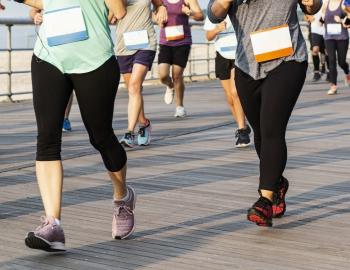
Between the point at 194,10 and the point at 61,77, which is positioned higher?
the point at 61,77

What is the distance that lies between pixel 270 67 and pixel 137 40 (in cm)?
395

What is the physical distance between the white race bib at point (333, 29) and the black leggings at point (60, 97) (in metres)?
11.2

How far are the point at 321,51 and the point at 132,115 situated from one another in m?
11.4

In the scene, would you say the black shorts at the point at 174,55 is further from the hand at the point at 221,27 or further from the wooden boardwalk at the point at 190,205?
the hand at the point at 221,27

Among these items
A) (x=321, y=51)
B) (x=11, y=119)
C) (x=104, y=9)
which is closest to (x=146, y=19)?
(x=11, y=119)

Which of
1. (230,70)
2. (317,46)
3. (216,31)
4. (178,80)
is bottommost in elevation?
(317,46)

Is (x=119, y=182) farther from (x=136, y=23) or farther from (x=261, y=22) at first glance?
(x=136, y=23)

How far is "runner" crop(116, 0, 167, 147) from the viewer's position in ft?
30.4

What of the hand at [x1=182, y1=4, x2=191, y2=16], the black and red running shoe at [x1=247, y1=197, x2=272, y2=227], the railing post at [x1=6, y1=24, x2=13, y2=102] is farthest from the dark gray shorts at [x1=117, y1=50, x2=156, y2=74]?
the railing post at [x1=6, y1=24, x2=13, y2=102]

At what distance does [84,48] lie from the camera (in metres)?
4.78

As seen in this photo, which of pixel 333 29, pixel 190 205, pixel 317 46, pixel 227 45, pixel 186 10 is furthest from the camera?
pixel 317 46

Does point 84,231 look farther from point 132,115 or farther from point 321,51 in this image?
point 321,51

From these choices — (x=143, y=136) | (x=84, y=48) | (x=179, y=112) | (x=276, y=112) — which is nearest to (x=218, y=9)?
(x=276, y=112)

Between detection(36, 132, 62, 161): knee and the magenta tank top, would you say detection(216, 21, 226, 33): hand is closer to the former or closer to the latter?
the magenta tank top
